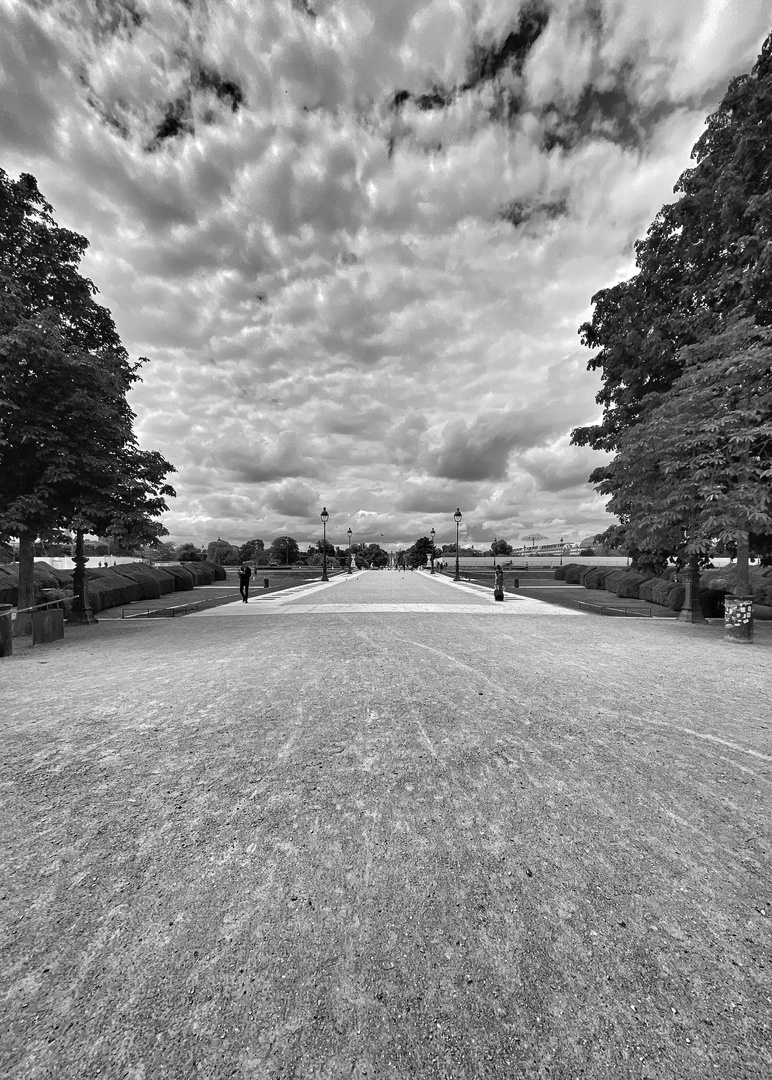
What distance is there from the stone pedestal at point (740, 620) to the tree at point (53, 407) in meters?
14.5

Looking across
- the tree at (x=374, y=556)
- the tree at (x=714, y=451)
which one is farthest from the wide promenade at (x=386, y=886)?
the tree at (x=374, y=556)

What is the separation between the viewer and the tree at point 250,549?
113 metres

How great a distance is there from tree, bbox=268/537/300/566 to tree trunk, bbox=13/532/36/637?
3720 inches

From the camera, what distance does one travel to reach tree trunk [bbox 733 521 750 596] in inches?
348

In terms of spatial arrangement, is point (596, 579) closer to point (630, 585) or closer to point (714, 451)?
point (630, 585)

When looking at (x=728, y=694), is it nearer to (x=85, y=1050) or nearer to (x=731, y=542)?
(x=731, y=542)

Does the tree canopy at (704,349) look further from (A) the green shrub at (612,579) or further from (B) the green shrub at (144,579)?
(B) the green shrub at (144,579)

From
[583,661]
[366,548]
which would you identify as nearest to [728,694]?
[583,661]

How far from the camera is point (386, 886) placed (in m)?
2.38

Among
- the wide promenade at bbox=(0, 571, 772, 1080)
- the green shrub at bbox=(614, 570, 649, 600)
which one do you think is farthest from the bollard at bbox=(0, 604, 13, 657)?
the green shrub at bbox=(614, 570, 649, 600)

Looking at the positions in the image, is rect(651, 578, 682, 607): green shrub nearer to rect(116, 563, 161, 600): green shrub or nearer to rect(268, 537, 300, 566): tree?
rect(116, 563, 161, 600): green shrub

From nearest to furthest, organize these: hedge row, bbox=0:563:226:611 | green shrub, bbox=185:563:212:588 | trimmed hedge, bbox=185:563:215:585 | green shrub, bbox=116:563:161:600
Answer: hedge row, bbox=0:563:226:611 < green shrub, bbox=116:563:161:600 < green shrub, bbox=185:563:212:588 < trimmed hedge, bbox=185:563:215:585

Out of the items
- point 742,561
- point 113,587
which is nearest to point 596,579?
point 742,561

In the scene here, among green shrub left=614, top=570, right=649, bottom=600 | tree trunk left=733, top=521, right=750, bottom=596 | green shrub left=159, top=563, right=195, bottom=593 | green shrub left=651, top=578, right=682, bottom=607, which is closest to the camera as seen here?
tree trunk left=733, top=521, right=750, bottom=596
